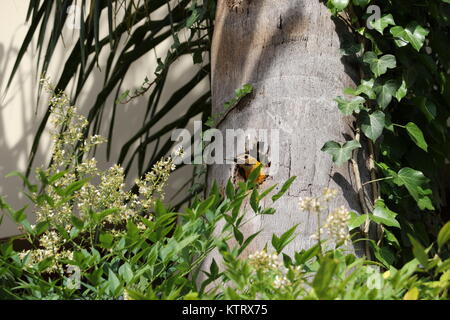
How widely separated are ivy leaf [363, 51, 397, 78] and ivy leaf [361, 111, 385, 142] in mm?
82

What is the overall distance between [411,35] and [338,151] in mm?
319

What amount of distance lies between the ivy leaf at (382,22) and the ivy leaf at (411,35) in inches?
0.7

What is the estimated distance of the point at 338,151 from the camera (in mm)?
1420

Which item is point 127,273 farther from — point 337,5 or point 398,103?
point 398,103

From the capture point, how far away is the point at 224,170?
150 cm

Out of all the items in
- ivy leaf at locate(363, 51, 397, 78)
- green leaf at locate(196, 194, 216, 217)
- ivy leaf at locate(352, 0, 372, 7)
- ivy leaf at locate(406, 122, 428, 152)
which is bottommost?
green leaf at locate(196, 194, 216, 217)

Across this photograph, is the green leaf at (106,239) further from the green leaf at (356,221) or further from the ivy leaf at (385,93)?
the ivy leaf at (385,93)

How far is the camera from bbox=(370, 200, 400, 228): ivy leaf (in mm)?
1441

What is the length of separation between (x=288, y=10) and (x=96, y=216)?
73 centimetres

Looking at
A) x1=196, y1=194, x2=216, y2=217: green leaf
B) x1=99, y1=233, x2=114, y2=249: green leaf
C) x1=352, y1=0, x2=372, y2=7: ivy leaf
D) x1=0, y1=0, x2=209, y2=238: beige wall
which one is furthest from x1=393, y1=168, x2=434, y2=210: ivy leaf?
x1=0, y1=0, x2=209, y2=238: beige wall

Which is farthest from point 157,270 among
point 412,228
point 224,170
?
point 412,228

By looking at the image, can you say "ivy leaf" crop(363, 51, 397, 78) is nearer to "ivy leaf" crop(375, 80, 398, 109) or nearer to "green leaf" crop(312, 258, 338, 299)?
"ivy leaf" crop(375, 80, 398, 109)

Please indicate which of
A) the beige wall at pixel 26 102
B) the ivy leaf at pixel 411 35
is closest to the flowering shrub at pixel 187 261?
the ivy leaf at pixel 411 35

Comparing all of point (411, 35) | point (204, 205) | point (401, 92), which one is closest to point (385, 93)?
point (401, 92)
